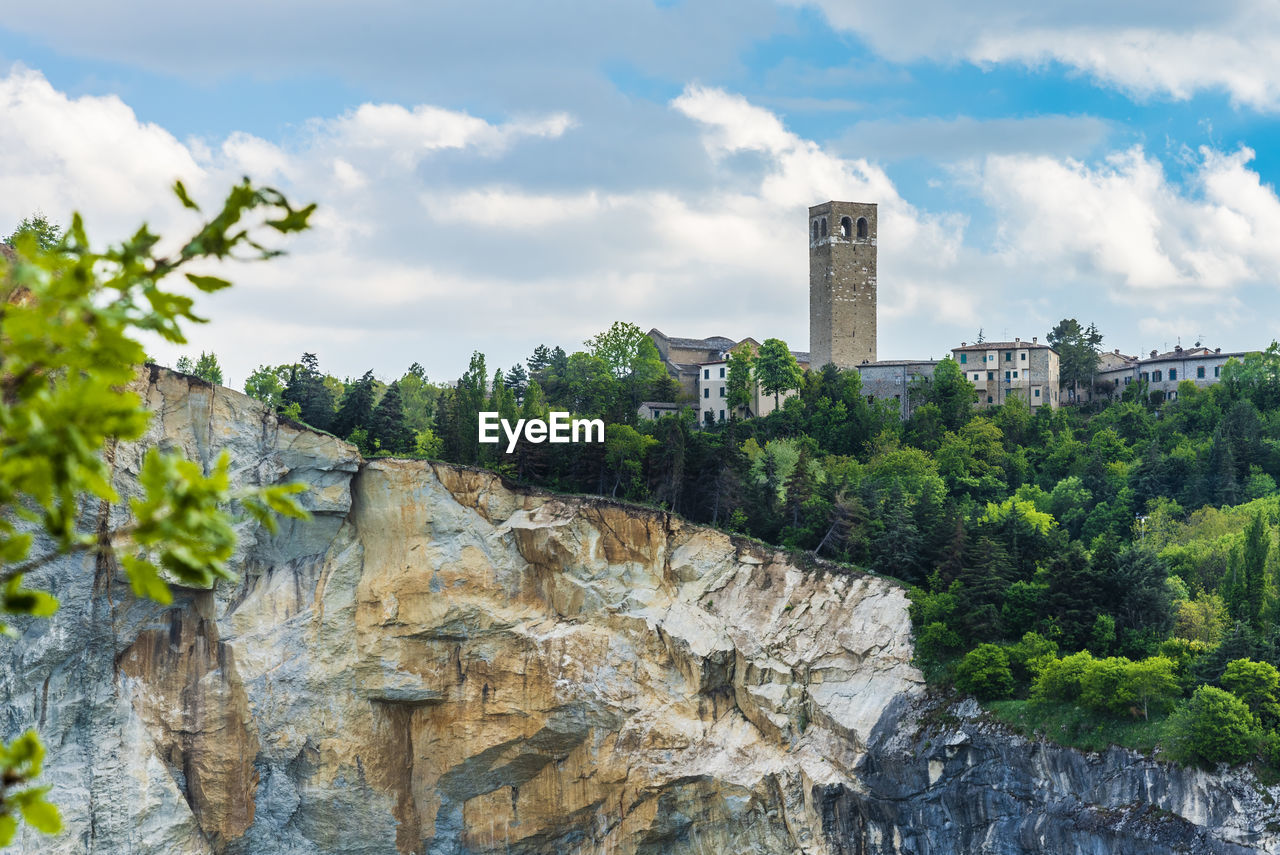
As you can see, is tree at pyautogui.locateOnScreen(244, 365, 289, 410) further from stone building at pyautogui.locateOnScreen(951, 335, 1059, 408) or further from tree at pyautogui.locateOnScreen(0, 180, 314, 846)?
tree at pyautogui.locateOnScreen(0, 180, 314, 846)

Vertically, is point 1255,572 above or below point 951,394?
below

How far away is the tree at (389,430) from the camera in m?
58.6

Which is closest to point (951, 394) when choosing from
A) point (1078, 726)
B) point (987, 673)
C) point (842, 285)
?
point (842, 285)

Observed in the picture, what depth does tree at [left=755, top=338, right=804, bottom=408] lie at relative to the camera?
7788 centimetres

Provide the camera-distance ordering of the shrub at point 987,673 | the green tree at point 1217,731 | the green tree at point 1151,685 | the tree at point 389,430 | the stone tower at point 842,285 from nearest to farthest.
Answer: the green tree at point 1217,731 → the green tree at point 1151,685 → the shrub at point 987,673 → the tree at point 389,430 → the stone tower at point 842,285

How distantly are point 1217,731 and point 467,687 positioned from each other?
1004 inches

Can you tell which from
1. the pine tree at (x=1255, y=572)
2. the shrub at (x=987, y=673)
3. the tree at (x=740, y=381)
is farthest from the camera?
the tree at (x=740, y=381)

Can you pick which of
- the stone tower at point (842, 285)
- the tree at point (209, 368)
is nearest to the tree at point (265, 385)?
the tree at point (209, 368)

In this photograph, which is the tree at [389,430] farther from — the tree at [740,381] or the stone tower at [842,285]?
the stone tower at [842,285]

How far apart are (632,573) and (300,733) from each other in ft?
44.6

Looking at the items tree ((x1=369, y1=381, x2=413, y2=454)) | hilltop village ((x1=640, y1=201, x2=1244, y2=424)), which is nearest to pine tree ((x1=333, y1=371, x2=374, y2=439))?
tree ((x1=369, y1=381, x2=413, y2=454))

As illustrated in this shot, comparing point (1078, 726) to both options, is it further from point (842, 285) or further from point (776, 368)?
point (842, 285)

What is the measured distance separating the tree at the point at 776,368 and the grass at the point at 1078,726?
35796mm

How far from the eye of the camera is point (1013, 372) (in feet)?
275
